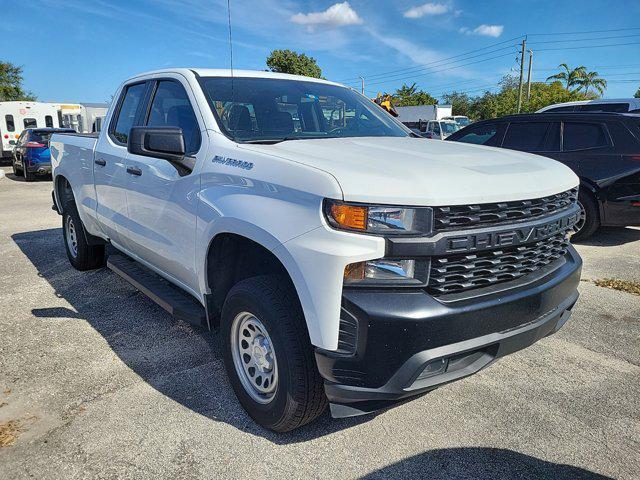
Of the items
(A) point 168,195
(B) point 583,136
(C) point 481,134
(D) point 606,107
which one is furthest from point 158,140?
(D) point 606,107

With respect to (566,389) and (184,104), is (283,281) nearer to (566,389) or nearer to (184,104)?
(184,104)

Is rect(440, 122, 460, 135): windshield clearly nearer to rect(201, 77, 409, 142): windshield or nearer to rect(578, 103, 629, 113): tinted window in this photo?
rect(578, 103, 629, 113): tinted window

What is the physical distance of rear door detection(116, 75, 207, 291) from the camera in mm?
3035

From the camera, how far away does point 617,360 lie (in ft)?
11.5

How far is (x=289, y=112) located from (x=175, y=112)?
80cm

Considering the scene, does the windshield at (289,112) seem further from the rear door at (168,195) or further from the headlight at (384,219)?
the headlight at (384,219)

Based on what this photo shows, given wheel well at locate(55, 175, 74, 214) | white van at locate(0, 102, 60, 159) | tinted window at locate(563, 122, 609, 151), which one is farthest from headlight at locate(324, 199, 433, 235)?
white van at locate(0, 102, 60, 159)

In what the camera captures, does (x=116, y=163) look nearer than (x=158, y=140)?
No

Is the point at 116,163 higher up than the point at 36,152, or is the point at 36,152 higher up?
the point at 116,163

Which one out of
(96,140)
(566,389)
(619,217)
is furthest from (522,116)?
(96,140)

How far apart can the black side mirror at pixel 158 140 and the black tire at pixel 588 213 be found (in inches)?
220

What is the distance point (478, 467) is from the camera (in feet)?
7.93

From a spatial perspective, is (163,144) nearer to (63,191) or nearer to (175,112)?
(175,112)

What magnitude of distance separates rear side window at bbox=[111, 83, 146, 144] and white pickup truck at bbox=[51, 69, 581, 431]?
2.18 feet
